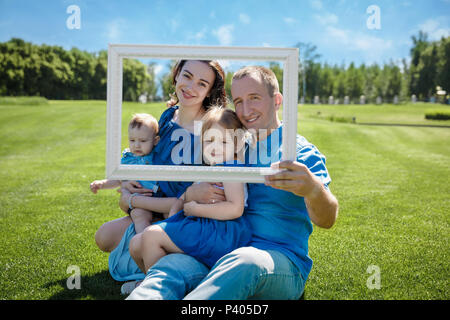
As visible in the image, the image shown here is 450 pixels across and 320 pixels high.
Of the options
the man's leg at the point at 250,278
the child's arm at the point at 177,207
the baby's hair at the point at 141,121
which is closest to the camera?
the man's leg at the point at 250,278

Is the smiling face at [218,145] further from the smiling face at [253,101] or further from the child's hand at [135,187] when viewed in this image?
the child's hand at [135,187]

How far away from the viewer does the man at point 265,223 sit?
2.09 meters

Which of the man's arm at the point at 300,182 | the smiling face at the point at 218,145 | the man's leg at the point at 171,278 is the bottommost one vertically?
the man's leg at the point at 171,278

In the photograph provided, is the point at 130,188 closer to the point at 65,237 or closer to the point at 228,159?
the point at 228,159

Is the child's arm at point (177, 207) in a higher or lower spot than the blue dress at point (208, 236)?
higher

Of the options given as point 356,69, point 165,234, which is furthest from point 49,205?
point 356,69

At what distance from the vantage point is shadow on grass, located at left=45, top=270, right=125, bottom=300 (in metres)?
2.81

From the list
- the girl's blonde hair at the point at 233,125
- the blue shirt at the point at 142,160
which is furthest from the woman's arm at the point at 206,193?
the blue shirt at the point at 142,160

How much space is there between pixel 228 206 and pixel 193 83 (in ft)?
3.37

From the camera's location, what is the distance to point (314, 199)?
225cm

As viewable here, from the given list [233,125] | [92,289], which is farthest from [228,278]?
[92,289]

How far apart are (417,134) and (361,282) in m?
17.8

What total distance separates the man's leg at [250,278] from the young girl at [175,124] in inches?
29.7

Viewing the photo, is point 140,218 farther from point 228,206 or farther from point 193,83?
point 193,83
